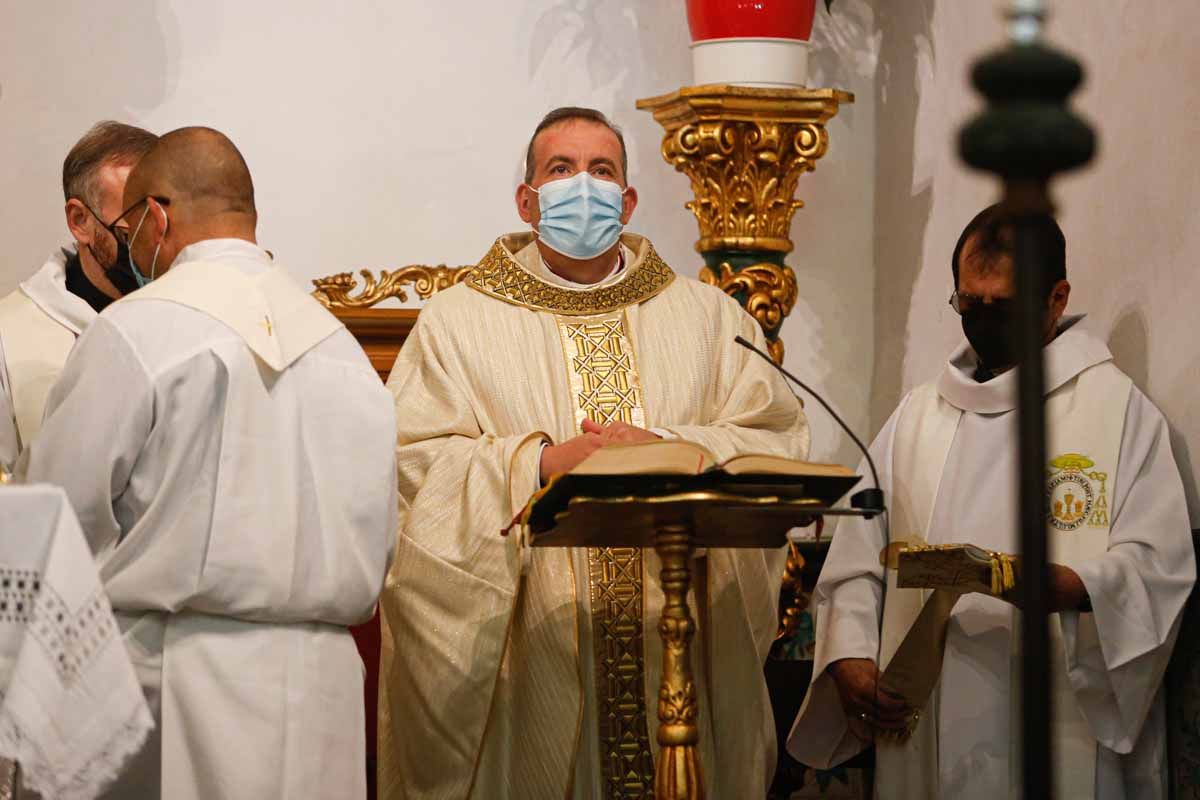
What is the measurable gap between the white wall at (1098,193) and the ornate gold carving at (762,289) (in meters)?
0.59

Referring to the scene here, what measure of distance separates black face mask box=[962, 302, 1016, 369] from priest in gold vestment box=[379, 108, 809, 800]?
0.53 m

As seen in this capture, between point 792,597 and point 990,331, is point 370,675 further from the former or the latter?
point 990,331

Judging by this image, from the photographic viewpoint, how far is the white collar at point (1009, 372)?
4816mm

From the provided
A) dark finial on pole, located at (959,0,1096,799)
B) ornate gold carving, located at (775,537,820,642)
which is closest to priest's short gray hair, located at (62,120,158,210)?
ornate gold carving, located at (775,537,820,642)

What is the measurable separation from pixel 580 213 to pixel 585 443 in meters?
0.83

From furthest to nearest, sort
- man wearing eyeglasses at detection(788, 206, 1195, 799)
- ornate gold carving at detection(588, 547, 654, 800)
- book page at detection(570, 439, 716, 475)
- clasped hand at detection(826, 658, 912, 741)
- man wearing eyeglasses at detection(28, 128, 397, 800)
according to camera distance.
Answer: clasped hand at detection(826, 658, 912, 741), ornate gold carving at detection(588, 547, 654, 800), man wearing eyeglasses at detection(788, 206, 1195, 799), book page at detection(570, 439, 716, 475), man wearing eyeglasses at detection(28, 128, 397, 800)

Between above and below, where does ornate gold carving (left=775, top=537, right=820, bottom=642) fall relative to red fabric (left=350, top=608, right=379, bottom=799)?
above

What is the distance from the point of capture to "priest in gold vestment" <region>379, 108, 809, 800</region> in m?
4.57

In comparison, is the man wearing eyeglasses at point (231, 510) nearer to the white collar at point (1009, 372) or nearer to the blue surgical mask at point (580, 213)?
the blue surgical mask at point (580, 213)

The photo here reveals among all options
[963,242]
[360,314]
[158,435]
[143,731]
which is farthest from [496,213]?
[143,731]

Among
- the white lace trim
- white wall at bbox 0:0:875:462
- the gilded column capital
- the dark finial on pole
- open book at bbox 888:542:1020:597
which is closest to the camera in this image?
the dark finial on pole

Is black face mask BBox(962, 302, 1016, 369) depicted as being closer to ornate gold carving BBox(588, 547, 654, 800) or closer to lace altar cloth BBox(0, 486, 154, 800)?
ornate gold carving BBox(588, 547, 654, 800)

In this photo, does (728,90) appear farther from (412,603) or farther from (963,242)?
(412,603)

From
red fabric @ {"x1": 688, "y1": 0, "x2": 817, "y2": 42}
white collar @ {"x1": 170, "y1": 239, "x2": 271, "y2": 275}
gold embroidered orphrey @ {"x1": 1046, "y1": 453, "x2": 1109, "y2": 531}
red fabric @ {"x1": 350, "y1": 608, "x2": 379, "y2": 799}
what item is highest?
red fabric @ {"x1": 688, "y1": 0, "x2": 817, "y2": 42}
